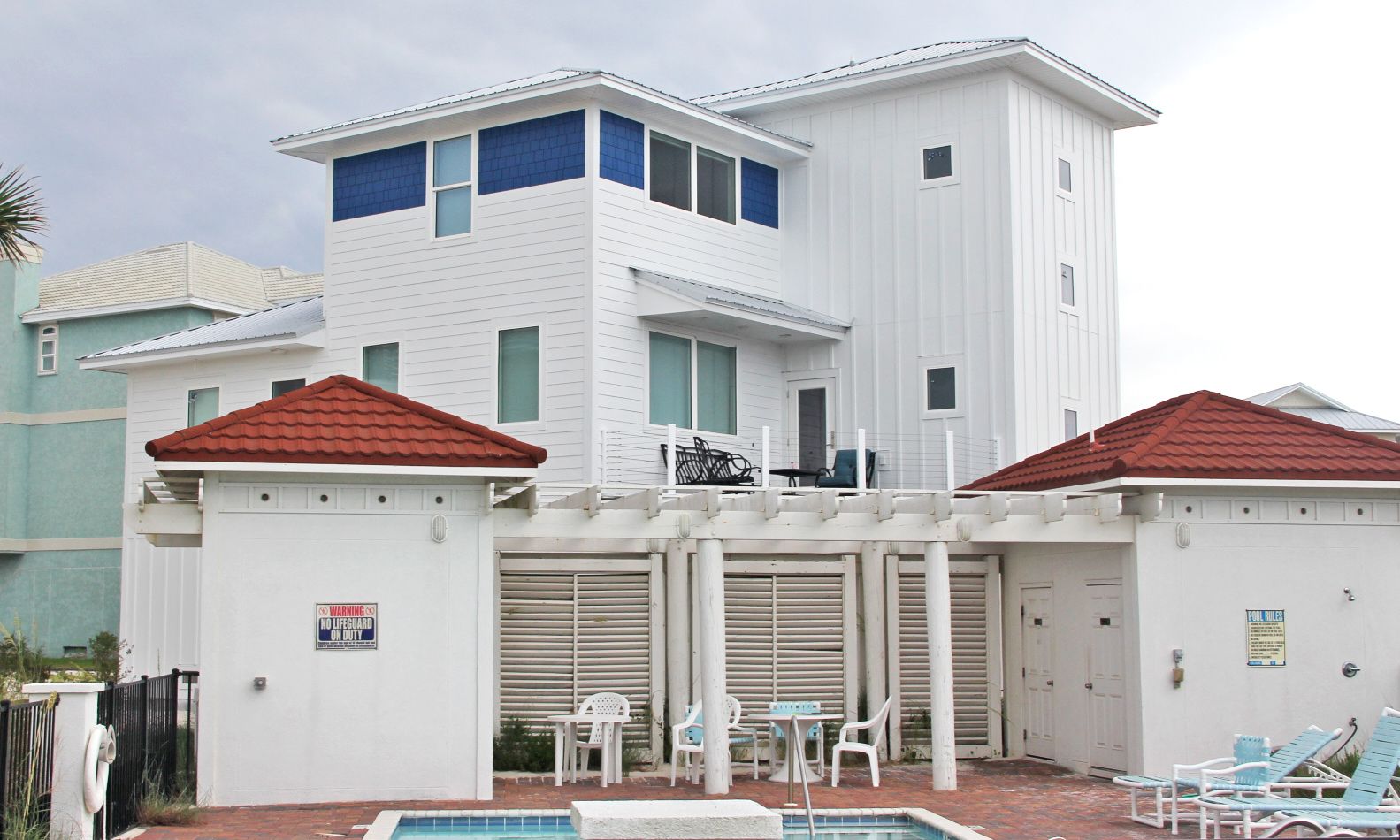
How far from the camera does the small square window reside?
2198 centimetres

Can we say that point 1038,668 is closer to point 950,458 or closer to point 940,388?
point 950,458

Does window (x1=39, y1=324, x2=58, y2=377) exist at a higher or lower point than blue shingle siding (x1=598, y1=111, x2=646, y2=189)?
lower

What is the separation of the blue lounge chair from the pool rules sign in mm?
7471

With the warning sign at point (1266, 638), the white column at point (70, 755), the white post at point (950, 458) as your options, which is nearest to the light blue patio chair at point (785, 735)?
the white post at point (950, 458)

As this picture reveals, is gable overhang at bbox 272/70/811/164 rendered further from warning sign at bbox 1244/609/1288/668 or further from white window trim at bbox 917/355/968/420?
warning sign at bbox 1244/609/1288/668

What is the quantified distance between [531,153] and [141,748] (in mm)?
10353

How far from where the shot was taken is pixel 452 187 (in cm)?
2119

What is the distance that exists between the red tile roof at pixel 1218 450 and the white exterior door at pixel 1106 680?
1.38 metres

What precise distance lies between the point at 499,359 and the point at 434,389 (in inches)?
47.2

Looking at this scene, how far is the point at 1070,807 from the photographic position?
14203mm

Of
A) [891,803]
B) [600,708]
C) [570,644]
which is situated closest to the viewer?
[891,803]

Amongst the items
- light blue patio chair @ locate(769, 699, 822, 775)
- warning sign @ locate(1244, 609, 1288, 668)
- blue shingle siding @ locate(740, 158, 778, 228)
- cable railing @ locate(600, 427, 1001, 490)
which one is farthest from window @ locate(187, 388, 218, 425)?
warning sign @ locate(1244, 609, 1288, 668)

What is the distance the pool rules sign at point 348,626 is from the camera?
14.0 metres

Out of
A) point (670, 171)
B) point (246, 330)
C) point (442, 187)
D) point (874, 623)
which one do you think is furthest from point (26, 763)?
point (246, 330)
